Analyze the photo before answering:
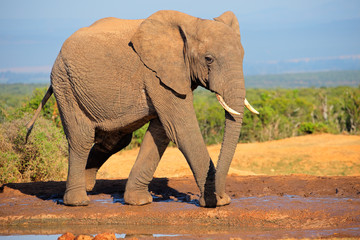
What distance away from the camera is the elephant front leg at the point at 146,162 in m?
7.94

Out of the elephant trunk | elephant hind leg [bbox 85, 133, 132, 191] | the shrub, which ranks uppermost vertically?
the elephant trunk

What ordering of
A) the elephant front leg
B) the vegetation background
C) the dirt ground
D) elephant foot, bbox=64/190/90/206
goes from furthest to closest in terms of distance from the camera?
the vegetation background, elephant foot, bbox=64/190/90/206, the elephant front leg, the dirt ground

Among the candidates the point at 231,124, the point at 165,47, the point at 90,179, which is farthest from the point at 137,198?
the point at 165,47

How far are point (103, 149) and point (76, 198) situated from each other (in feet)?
3.70

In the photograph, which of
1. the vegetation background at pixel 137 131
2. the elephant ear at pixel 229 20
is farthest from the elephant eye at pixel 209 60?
the vegetation background at pixel 137 131

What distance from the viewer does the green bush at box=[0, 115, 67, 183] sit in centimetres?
1071

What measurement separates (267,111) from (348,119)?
3386 mm

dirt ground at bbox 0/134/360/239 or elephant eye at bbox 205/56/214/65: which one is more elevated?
elephant eye at bbox 205/56/214/65

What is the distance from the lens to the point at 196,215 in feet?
24.0

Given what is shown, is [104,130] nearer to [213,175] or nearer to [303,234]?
[213,175]

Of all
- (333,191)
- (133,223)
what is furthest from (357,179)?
(133,223)

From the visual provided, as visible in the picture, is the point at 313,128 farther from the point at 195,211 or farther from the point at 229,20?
the point at 195,211

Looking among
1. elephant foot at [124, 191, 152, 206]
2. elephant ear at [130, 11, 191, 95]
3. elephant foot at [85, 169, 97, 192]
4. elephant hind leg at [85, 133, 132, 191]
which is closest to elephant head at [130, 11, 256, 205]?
elephant ear at [130, 11, 191, 95]

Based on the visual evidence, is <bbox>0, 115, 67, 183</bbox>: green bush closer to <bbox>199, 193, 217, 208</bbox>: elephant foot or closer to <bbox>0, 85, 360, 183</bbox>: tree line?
<bbox>0, 85, 360, 183</bbox>: tree line
